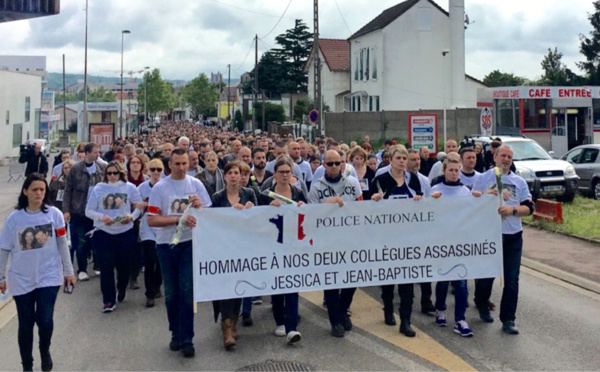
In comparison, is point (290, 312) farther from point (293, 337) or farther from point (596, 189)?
point (596, 189)

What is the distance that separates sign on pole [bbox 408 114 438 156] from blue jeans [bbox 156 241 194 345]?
12.9 meters

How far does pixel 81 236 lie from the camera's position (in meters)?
10.9

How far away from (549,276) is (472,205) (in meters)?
3.72

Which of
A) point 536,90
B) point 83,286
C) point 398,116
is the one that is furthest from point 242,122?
point 83,286

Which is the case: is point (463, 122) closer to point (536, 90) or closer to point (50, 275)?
point (536, 90)

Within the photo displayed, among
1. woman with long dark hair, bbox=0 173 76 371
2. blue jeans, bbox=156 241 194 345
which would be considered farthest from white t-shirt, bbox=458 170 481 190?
woman with long dark hair, bbox=0 173 76 371

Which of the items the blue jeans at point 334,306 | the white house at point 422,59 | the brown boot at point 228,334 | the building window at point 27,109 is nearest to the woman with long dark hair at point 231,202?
the brown boot at point 228,334

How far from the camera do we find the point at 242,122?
81.6 metres

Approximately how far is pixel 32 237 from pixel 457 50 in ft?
153

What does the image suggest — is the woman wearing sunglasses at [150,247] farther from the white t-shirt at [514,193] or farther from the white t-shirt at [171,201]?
the white t-shirt at [514,193]

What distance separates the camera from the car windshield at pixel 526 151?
20.7 metres

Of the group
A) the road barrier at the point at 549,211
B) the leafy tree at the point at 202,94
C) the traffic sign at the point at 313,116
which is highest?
the leafy tree at the point at 202,94

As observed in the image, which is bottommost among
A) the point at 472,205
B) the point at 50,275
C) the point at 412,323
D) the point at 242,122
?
the point at 412,323

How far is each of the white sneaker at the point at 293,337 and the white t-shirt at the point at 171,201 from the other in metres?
1.41
